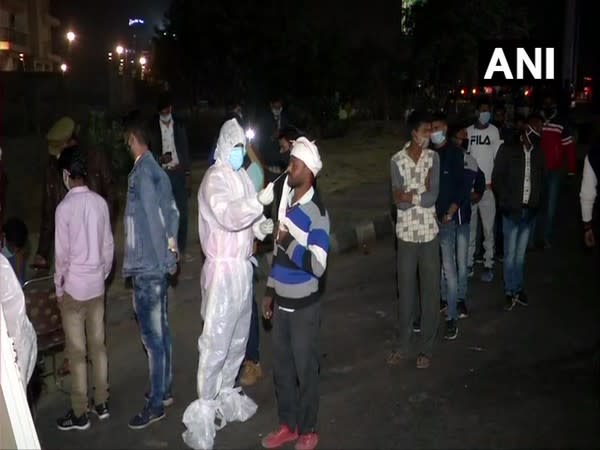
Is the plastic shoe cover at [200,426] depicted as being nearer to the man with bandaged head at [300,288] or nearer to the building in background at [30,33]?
the man with bandaged head at [300,288]

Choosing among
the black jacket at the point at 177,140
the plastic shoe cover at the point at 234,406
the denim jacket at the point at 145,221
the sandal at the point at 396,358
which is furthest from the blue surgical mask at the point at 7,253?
the black jacket at the point at 177,140

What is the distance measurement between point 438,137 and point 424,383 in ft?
7.07

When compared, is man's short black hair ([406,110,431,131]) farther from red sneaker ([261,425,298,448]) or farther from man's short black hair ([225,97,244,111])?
man's short black hair ([225,97,244,111])

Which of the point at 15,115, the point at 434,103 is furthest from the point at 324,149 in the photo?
the point at 434,103

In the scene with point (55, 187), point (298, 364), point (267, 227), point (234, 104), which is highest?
point (234, 104)

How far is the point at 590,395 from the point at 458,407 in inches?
41.5

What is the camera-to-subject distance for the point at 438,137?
6699mm

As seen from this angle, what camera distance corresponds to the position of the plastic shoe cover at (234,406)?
17.4 feet

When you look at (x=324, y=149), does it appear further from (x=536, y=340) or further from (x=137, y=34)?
(x=137, y=34)

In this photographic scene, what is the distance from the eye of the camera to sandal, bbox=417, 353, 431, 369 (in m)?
6.29

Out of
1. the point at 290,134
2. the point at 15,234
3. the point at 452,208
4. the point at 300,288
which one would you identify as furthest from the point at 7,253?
the point at 452,208

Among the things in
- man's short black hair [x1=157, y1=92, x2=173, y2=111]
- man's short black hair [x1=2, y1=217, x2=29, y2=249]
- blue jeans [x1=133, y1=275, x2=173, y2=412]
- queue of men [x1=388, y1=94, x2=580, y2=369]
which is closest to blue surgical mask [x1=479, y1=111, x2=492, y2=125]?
queue of men [x1=388, y1=94, x2=580, y2=369]

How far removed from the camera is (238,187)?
5.09 m

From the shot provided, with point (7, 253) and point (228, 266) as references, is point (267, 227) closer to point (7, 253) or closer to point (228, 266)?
point (228, 266)
